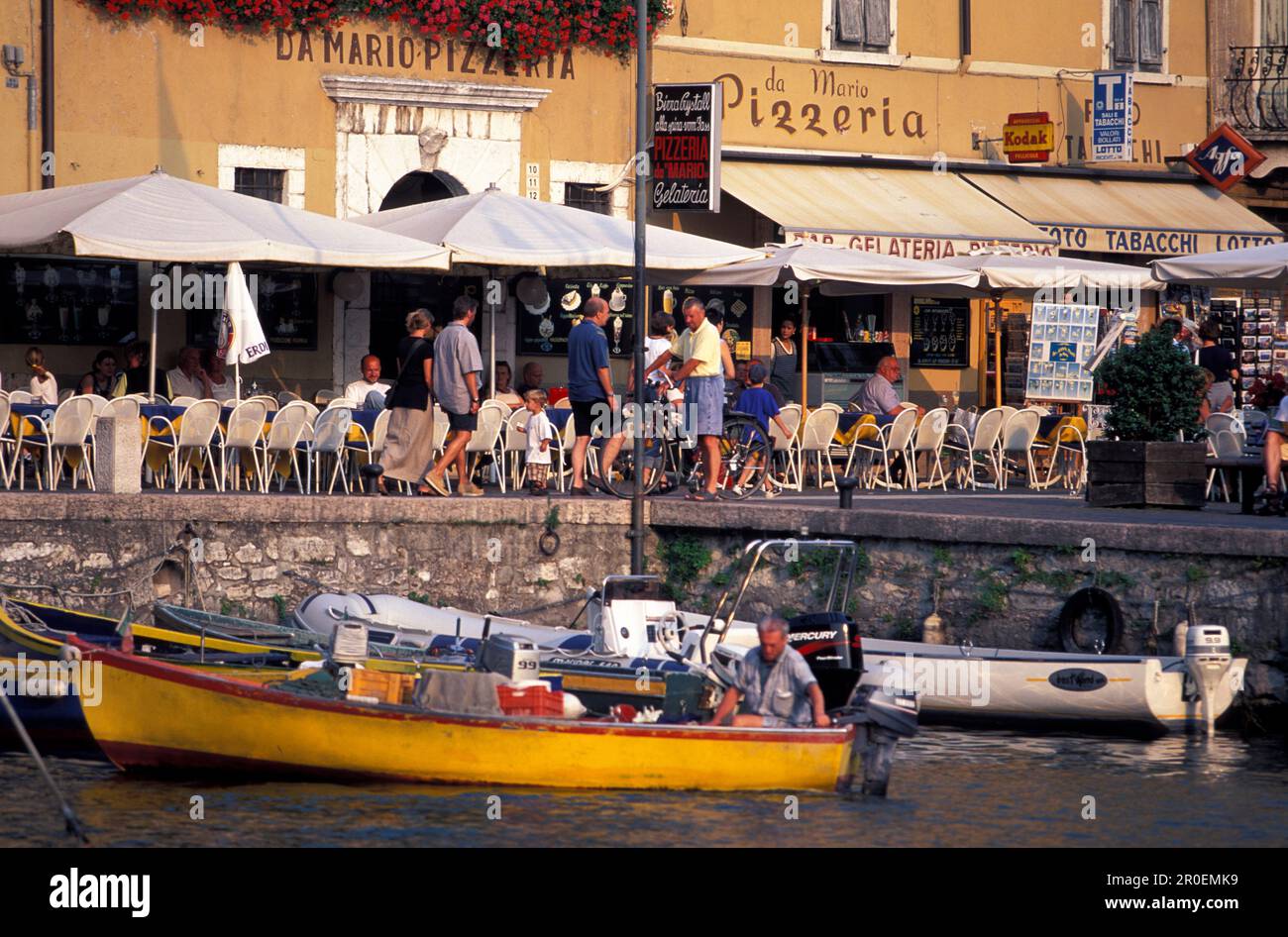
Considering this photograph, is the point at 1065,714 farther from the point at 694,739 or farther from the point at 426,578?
the point at 426,578

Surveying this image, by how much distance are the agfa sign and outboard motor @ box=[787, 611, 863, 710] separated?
14935 millimetres

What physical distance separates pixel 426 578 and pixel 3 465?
3.44m

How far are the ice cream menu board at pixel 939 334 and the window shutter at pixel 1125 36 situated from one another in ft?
12.8

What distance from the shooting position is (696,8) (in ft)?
80.6

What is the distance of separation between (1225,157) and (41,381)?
1491 centimetres


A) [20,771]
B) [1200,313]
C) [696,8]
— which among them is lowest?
[20,771]

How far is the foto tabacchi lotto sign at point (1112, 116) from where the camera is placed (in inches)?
1051

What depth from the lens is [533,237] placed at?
1978 cm

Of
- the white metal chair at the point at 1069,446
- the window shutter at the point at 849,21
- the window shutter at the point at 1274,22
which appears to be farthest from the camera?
the window shutter at the point at 1274,22

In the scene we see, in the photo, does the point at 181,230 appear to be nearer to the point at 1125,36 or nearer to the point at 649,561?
the point at 649,561

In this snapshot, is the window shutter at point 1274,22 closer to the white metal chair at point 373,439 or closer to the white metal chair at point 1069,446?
the white metal chair at point 1069,446

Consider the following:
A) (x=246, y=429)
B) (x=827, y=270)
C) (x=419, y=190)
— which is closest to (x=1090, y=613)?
(x=827, y=270)

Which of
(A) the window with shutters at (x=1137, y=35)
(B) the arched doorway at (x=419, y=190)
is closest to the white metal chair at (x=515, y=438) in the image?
(B) the arched doorway at (x=419, y=190)
